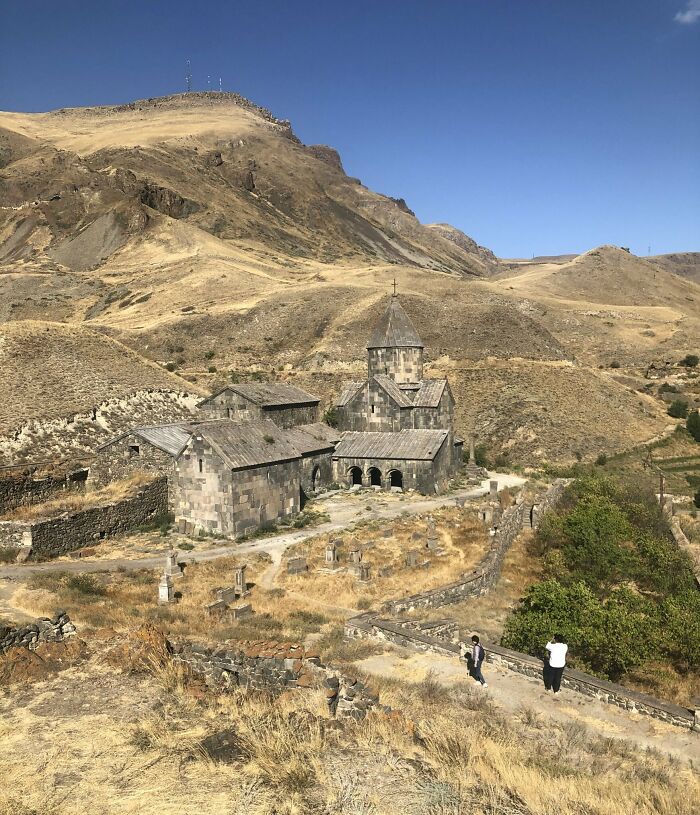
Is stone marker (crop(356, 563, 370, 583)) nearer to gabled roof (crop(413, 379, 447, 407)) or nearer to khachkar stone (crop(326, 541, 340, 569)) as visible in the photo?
khachkar stone (crop(326, 541, 340, 569))

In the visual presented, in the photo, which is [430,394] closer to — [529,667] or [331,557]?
[331,557]

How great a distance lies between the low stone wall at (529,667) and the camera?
1067 centimetres

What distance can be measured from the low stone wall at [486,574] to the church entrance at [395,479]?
22.5ft

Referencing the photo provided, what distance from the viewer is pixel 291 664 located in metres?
10.8

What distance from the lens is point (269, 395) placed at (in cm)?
3278

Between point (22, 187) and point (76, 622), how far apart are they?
123 metres

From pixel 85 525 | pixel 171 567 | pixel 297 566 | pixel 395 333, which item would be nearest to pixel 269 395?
pixel 395 333

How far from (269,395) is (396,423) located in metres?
7.34

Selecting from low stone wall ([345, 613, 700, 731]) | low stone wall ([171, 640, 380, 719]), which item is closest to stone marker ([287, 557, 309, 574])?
low stone wall ([345, 613, 700, 731])

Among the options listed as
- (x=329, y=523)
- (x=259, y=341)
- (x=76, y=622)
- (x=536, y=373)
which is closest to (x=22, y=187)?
(x=259, y=341)

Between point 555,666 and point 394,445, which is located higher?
point 394,445

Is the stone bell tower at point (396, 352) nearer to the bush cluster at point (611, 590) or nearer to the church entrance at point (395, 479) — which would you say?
the church entrance at point (395, 479)

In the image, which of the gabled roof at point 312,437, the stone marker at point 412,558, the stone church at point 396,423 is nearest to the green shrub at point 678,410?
the stone church at point 396,423

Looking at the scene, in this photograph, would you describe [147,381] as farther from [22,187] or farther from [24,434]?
[22,187]
